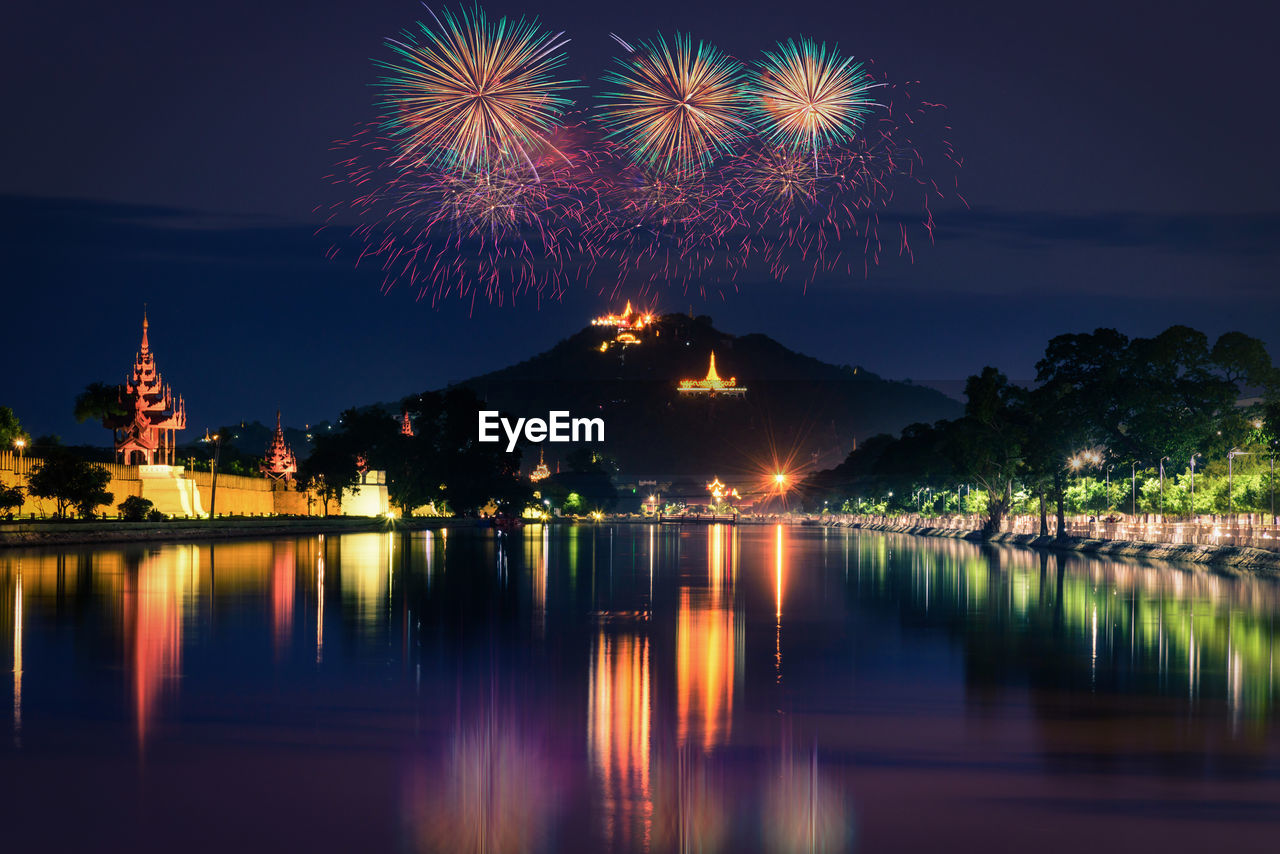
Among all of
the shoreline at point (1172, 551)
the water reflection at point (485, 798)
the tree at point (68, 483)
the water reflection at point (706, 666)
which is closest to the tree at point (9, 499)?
the tree at point (68, 483)

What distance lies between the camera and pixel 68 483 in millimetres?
77125

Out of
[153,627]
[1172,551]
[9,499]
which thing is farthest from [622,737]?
[9,499]

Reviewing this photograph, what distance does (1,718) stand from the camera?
12.9m

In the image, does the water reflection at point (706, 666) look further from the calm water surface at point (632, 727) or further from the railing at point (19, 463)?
the railing at point (19, 463)

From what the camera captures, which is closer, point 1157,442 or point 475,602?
point 475,602

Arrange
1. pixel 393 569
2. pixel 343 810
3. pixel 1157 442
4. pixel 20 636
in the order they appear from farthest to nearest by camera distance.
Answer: pixel 1157 442, pixel 393 569, pixel 20 636, pixel 343 810

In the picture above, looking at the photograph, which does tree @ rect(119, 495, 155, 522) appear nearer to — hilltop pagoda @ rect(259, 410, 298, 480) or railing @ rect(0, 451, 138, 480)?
railing @ rect(0, 451, 138, 480)

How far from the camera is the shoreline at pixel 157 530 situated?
206 ft

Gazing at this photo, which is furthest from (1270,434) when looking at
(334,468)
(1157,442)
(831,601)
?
(334,468)

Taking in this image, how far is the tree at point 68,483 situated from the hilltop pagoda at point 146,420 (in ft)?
58.3

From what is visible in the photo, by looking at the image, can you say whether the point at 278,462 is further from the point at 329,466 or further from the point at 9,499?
the point at 9,499

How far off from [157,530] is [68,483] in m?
5.56

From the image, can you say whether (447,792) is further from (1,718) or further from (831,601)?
(831,601)

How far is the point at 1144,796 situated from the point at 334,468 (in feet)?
406
